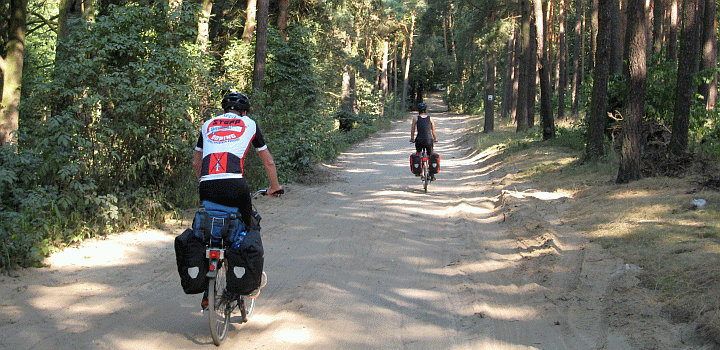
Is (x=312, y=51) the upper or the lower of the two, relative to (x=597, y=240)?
upper

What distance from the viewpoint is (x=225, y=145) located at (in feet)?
17.1

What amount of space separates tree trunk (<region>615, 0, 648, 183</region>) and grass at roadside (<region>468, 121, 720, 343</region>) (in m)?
0.35

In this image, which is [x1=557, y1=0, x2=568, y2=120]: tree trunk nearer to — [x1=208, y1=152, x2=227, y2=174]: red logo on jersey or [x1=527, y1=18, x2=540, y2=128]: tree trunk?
[x1=527, y1=18, x2=540, y2=128]: tree trunk

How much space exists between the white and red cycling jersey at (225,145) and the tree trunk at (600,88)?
40.5 ft

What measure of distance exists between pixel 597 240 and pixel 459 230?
2748mm

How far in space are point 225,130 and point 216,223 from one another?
838 mm

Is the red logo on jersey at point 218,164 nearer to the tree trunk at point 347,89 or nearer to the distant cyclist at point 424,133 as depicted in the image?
the distant cyclist at point 424,133

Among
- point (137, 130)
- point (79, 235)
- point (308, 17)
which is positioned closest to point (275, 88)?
point (308, 17)

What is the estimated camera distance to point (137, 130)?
9.49m

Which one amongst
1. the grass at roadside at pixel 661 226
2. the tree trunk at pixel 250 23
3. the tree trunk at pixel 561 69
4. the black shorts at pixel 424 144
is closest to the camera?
the grass at roadside at pixel 661 226

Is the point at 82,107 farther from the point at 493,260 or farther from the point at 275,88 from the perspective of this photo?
the point at 275,88

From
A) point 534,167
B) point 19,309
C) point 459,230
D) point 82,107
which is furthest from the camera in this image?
point 534,167

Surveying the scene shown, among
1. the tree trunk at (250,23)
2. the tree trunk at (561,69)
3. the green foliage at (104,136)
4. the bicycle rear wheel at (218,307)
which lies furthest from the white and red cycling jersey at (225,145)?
the tree trunk at (561,69)

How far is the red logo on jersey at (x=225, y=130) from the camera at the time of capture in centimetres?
525
